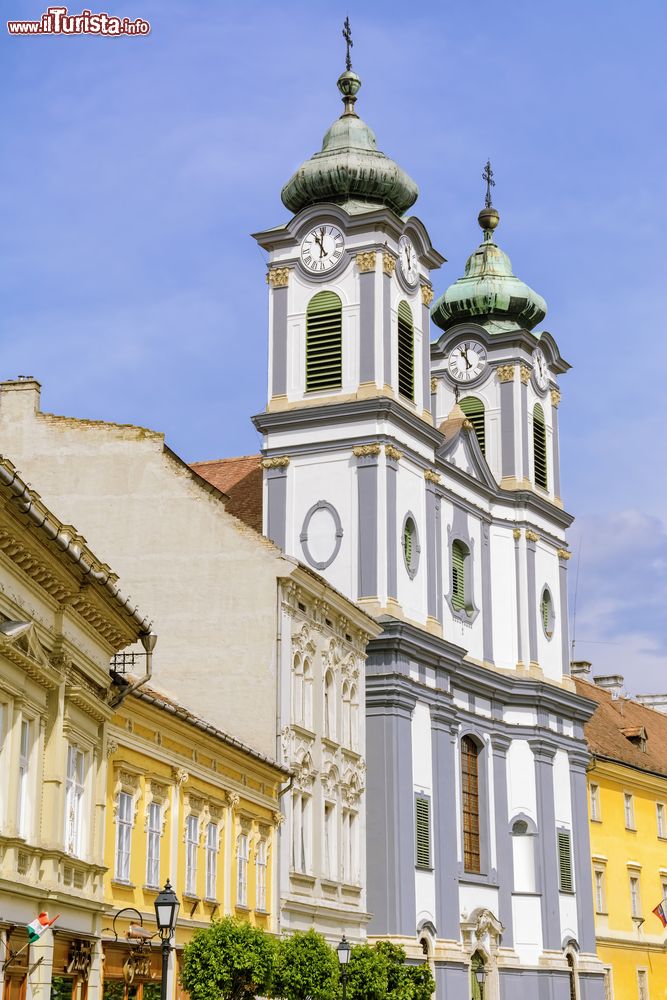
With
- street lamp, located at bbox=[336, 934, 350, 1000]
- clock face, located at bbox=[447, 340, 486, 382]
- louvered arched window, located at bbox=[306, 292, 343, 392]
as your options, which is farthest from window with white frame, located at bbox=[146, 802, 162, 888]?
clock face, located at bbox=[447, 340, 486, 382]

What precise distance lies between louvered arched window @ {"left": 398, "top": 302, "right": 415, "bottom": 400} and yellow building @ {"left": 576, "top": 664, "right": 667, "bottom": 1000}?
1739 cm

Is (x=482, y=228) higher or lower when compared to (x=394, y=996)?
higher

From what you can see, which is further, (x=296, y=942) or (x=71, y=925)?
(x=296, y=942)

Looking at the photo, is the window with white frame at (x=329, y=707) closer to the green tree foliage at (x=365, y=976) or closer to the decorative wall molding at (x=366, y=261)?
the green tree foliage at (x=365, y=976)

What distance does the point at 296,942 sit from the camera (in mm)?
30188

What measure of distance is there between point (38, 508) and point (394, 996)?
700 inches

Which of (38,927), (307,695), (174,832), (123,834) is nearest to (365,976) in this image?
(174,832)

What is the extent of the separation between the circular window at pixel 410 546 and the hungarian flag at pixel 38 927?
96.7 ft

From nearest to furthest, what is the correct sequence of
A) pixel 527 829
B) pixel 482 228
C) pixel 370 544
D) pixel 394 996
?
pixel 394 996, pixel 370 544, pixel 527 829, pixel 482 228

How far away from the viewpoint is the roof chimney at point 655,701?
85.4 m

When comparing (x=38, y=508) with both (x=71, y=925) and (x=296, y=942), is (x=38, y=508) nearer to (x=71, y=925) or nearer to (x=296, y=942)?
(x=71, y=925)

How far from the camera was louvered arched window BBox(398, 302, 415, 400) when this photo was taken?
52500 millimetres

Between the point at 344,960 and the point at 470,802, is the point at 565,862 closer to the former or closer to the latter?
the point at 470,802

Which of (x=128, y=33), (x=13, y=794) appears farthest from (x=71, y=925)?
(x=128, y=33)
